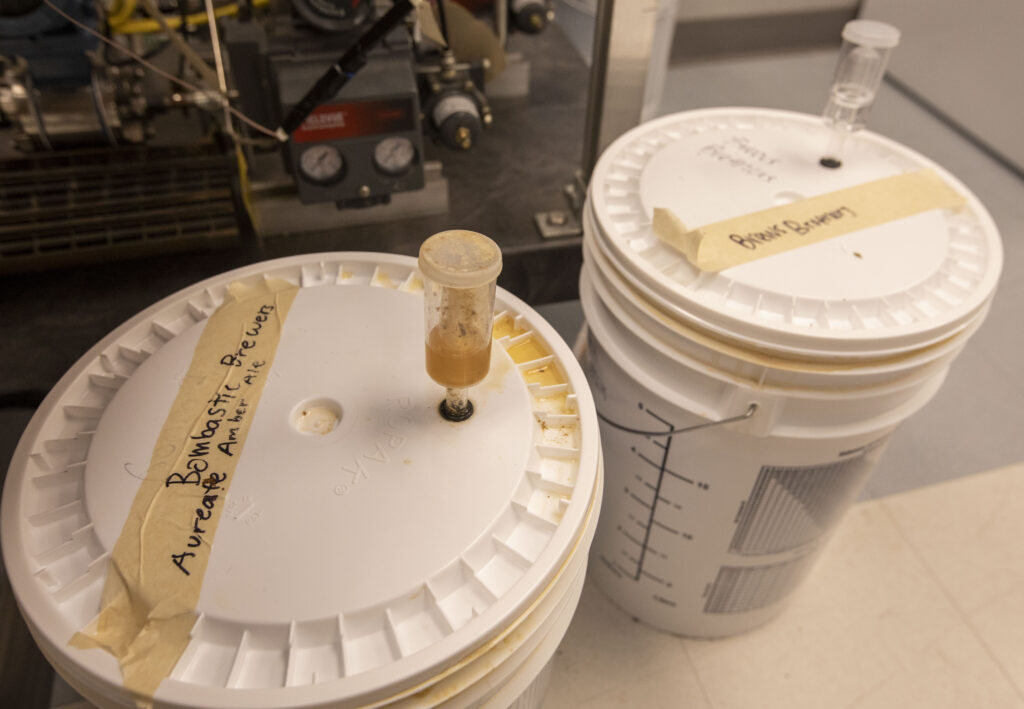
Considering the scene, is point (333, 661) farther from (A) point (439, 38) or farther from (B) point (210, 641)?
(A) point (439, 38)

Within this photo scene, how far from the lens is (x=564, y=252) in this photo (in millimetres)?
1322

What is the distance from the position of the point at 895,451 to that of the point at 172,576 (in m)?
1.40

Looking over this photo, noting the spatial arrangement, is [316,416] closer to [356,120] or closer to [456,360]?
[456,360]

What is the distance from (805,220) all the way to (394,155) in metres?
0.60

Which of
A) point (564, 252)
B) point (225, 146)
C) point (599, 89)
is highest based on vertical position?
point (599, 89)

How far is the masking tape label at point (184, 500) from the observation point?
24.2 inches

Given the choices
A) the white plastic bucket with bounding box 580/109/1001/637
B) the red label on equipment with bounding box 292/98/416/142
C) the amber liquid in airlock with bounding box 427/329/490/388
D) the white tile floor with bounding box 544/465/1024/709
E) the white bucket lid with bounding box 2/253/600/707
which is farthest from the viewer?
the white tile floor with bounding box 544/465/1024/709

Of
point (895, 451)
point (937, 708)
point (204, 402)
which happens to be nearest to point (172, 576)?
point (204, 402)

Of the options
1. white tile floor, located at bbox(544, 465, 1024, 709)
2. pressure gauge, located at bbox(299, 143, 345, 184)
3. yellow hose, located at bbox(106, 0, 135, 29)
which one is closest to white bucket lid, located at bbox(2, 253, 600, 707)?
pressure gauge, located at bbox(299, 143, 345, 184)

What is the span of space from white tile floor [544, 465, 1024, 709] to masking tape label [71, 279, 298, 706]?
0.72 m

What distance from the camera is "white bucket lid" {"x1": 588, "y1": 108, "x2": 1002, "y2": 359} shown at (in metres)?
0.81

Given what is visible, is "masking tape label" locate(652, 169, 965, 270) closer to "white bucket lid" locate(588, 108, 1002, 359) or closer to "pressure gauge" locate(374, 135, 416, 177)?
"white bucket lid" locate(588, 108, 1002, 359)

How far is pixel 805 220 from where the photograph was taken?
36.5 inches

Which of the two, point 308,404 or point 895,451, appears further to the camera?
point 895,451
